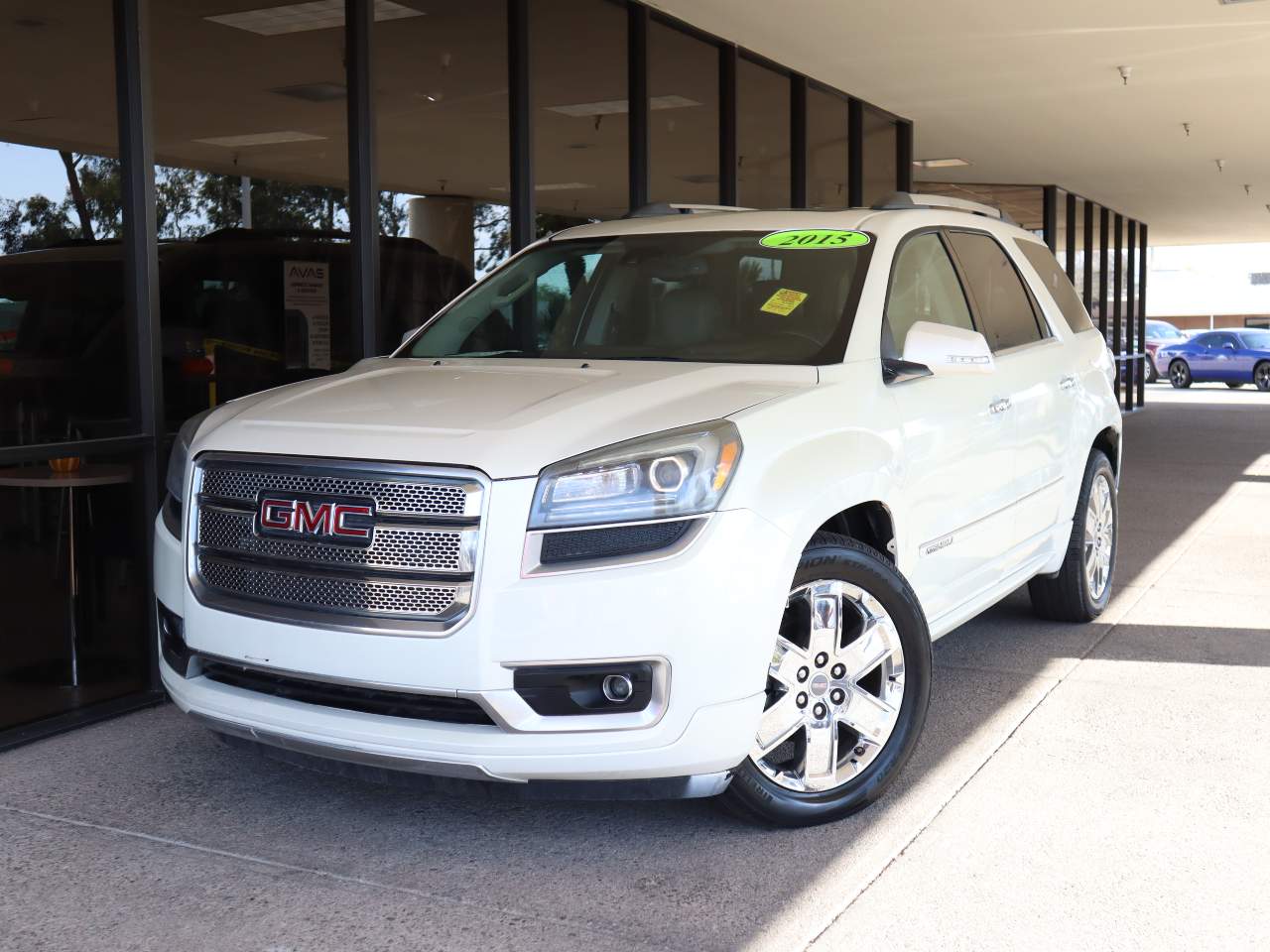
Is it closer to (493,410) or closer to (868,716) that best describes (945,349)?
A: (868,716)

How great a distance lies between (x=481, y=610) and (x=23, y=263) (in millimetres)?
2864

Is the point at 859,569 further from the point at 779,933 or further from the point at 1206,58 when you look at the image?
the point at 1206,58

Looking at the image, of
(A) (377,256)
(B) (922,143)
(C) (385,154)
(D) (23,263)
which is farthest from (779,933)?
(B) (922,143)

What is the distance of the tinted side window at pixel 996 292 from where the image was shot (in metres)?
5.16

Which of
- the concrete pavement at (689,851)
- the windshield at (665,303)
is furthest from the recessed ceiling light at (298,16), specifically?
the concrete pavement at (689,851)

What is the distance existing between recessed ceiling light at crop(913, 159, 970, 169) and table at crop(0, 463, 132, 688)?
13.7m

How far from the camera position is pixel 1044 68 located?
1102 centimetres

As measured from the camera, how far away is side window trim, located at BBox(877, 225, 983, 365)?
436 cm

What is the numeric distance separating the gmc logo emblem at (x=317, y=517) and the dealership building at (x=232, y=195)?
162 centimetres

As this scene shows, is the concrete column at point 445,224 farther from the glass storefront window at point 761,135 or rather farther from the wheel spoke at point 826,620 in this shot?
the wheel spoke at point 826,620

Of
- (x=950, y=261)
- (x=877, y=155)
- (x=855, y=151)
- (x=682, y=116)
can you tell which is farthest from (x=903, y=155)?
(x=950, y=261)

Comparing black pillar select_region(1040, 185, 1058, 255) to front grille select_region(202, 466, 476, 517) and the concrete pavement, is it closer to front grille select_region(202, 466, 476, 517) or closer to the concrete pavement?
the concrete pavement

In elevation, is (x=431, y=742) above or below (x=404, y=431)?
below

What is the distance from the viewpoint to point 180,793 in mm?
4141
